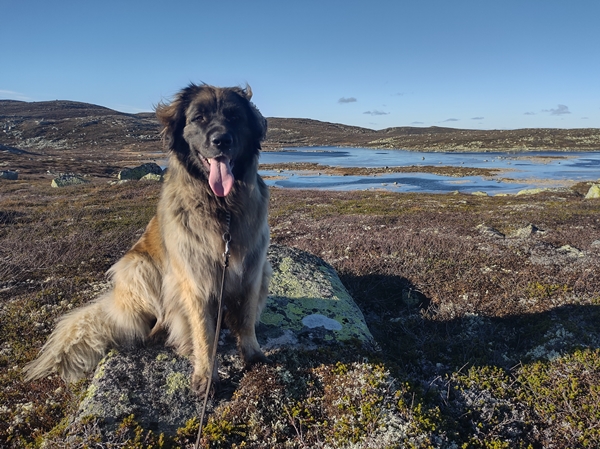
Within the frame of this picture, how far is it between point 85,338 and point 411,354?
3595 mm

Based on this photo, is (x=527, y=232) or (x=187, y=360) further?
(x=527, y=232)

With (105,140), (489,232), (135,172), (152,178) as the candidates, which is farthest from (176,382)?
(105,140)

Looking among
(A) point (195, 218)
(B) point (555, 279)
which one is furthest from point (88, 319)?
(B) point (555, 279)

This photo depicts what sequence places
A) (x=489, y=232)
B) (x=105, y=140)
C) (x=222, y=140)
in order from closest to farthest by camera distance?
1. (x=222, y=140)
2. (x=489, y=232)
3. (x=105, y=140)

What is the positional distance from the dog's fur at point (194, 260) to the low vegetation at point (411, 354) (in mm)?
391

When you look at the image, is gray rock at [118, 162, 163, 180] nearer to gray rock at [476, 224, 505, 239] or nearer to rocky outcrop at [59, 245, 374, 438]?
gray rock at [476, 224, 505, 239]

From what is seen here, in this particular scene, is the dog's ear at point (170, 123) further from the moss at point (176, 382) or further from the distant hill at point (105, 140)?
the distant hill at point (105, 140)

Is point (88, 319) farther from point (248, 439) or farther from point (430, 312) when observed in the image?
point (430, 312)

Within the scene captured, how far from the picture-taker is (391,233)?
394 inches

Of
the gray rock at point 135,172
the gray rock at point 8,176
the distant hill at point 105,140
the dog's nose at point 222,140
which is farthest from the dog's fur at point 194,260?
the distant hill at point 105,140

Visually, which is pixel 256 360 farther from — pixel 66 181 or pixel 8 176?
pixel 8 176

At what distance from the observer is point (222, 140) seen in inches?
134

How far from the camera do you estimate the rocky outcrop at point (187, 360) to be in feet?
9.82

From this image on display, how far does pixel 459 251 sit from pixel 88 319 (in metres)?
7.04
